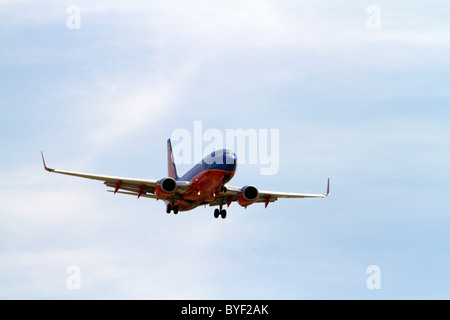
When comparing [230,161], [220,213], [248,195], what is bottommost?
[220,213]

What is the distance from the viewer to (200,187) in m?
68.3

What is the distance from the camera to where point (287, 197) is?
264 ft

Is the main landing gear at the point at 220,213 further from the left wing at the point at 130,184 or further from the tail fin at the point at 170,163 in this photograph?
the tail fin at the point at 170,163

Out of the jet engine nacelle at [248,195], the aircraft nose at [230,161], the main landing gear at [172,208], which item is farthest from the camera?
the main landing gear at [172,208]

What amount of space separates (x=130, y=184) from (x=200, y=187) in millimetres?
7842

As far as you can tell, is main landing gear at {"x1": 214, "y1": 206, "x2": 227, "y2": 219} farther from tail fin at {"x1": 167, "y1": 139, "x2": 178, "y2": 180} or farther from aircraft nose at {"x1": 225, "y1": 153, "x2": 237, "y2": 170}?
tail fin at {"x1": 167, "y1": 139, "x2": 178, "y2": 180}

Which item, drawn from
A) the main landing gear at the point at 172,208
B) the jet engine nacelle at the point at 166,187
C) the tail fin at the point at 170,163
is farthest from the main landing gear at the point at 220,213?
the tail fin at the point at 170,163

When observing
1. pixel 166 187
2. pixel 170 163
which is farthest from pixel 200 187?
→ pixel 170 163

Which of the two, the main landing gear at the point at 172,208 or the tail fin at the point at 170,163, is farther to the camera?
the tail fin at the point at 170,163

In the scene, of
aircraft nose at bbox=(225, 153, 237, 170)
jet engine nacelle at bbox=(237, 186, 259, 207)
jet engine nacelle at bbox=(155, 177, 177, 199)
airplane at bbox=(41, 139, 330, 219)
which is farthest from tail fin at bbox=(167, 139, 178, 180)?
aircraft nose at bbox=(225, 153, 237, 170)

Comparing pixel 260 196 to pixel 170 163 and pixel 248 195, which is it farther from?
pixel 170 163

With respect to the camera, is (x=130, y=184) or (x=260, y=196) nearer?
(x=130, y=184)

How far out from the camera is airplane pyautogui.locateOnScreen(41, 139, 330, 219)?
65.6 m

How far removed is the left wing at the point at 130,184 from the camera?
69.0 meters
